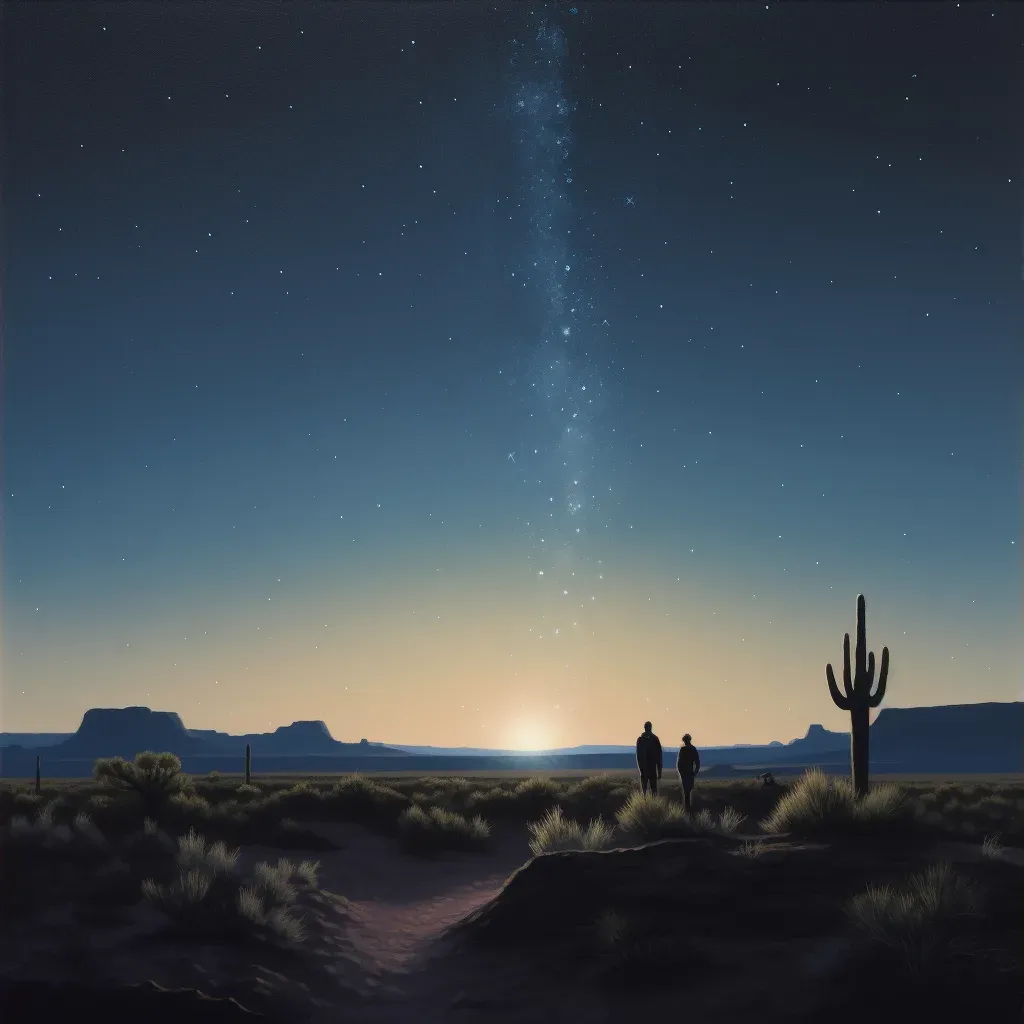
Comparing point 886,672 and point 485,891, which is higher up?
point 886,672

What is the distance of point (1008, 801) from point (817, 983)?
34.1 m

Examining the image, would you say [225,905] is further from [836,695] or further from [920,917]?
[836,695]

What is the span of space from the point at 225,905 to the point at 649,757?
1278 cm

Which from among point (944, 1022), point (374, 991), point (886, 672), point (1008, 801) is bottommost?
point (1008, 801)

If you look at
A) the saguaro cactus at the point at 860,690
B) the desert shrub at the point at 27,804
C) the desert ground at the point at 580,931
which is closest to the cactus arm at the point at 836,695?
the saguaro cactus at the point at 860,690

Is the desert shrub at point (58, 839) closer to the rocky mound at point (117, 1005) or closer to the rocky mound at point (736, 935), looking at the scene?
the rocky mound at point (117, 1005)

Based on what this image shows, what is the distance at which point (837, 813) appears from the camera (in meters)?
14.8

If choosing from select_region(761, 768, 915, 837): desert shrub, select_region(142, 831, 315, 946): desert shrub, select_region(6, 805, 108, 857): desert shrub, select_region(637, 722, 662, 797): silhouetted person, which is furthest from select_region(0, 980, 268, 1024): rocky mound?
select_region(637, 722, 662, 797): silhouetted person

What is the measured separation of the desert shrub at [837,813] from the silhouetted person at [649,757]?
19.7 ft

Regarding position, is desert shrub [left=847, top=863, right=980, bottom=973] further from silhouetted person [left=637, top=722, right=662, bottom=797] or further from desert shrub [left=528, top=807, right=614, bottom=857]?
silhouetted person [left=637, top=722, right=662, bottom=797]

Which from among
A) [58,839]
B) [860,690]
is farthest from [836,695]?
[58,839]

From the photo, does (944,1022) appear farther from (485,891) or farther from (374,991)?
(485,891)

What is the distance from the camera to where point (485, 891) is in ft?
61.9

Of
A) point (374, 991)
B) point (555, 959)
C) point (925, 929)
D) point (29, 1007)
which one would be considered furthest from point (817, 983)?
point (29, 1007)
